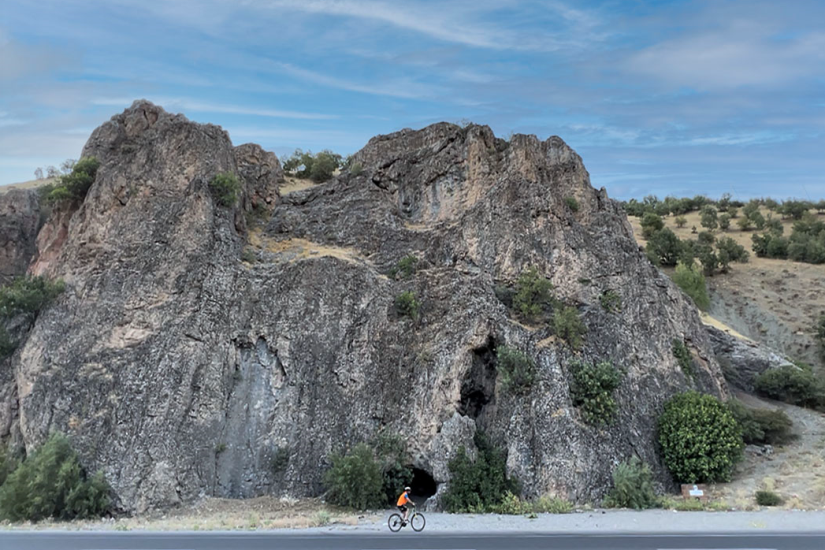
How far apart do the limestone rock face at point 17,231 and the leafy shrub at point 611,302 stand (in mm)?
37242

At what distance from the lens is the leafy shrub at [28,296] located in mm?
31406

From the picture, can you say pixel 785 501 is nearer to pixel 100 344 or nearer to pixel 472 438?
pixel 472 438

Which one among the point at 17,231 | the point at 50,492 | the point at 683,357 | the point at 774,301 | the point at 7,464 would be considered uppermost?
the point at 17,231

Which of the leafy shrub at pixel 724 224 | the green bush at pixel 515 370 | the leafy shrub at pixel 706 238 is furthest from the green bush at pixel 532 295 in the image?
the leafy shrub at pixel 724 224

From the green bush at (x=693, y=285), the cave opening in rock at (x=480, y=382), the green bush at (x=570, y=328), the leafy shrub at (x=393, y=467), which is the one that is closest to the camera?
the leafy shrub at (x=393, y=467)

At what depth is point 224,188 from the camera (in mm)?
36281

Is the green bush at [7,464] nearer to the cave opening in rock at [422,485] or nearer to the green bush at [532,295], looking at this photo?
the cave opening in rock at [422,485]

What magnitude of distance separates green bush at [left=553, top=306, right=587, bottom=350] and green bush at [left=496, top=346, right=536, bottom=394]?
2.74m

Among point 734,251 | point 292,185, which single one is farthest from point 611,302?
point 734,251

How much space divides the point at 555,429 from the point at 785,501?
33.3 ft

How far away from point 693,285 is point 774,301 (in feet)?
31.2

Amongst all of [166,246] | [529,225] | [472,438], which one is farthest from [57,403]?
[529,225]

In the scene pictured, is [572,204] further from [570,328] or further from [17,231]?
[17,231]

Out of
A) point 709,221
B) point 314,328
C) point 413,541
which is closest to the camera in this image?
point 413,541
